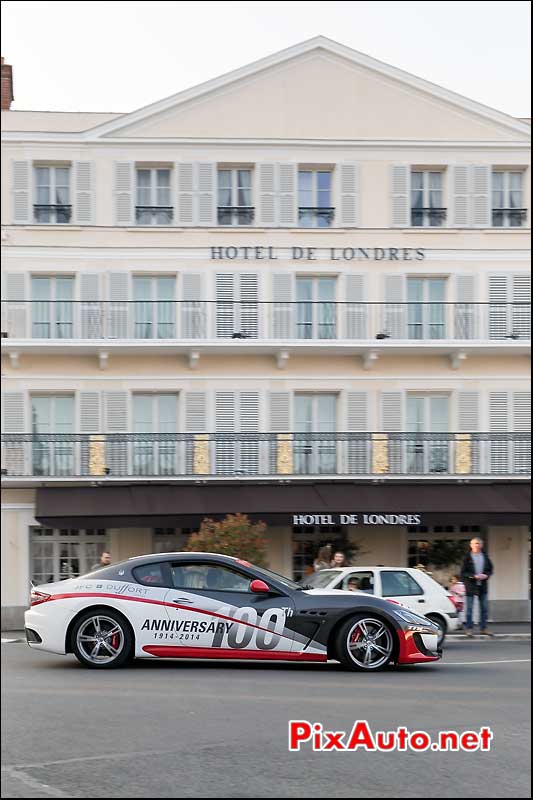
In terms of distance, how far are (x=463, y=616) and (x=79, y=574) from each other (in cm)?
63

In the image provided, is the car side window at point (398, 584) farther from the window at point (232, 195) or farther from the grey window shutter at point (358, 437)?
the window at point (232, 195)

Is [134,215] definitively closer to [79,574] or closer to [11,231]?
[11,231]

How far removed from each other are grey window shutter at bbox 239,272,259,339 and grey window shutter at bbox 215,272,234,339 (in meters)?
0.02

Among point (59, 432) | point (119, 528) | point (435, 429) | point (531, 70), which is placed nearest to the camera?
point (531, 70)

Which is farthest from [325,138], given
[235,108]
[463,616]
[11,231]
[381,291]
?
[463,616]

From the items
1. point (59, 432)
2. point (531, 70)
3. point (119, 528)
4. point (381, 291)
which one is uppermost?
point (531, 70)

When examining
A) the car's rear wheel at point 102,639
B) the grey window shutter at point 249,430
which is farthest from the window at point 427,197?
the car's rear wheel at point 102,639

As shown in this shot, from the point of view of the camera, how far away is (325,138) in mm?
2590

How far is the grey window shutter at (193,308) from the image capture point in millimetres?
2275

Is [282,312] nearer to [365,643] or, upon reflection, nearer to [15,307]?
[15,307]

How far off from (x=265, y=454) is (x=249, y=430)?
10 centimetres

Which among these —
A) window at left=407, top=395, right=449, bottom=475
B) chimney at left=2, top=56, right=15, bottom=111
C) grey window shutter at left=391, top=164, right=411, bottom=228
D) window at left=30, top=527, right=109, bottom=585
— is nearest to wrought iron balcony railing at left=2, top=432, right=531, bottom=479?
window at left=407, top=395, right=449, bottom=475

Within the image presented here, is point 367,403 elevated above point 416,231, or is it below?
below

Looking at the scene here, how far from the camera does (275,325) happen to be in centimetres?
240
